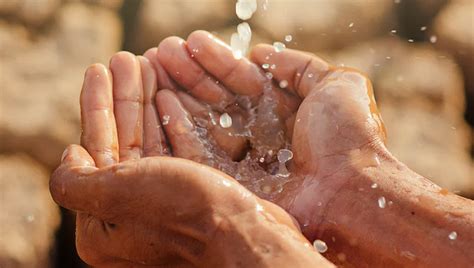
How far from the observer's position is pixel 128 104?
7.88ft

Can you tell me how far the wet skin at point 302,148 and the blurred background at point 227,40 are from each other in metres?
0.62

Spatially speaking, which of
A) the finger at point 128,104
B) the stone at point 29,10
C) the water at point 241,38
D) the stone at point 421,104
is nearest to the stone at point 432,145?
the stone at point 421,104

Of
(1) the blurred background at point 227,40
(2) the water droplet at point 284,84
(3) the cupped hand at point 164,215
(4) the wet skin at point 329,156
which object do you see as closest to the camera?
(3) the cupped hand at point 164,215

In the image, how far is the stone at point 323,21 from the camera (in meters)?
3.31

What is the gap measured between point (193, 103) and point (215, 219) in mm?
805

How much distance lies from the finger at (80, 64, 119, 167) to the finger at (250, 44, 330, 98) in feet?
1.90

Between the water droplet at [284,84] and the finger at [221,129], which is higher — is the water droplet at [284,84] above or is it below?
above

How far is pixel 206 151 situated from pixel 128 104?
31cm

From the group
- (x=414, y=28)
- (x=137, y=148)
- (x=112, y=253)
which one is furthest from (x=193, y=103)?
(x=414, y=28)

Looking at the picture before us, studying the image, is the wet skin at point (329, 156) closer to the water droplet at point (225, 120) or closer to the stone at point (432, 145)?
the water droplet at point (225, 120)

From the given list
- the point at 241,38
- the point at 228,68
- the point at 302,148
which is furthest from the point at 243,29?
the point at 302,148

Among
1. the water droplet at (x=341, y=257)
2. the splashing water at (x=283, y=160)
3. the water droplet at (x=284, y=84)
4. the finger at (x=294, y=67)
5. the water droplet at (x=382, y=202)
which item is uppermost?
the finger at (x=294, y=67)

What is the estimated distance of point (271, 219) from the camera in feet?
6.04

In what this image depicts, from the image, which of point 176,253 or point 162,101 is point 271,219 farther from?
point 162,101
